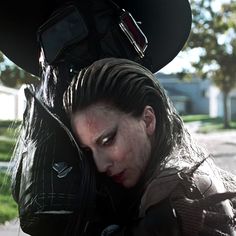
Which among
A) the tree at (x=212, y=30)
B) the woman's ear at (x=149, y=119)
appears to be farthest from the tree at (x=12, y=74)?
the tree at (x=212, y=30)

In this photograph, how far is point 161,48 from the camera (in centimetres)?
166

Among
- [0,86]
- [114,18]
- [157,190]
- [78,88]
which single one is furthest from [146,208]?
[0,86]

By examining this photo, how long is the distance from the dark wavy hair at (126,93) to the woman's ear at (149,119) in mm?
11

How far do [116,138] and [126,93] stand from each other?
0.12m

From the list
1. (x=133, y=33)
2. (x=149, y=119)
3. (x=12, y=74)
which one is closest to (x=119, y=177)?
(x=149, y=119)

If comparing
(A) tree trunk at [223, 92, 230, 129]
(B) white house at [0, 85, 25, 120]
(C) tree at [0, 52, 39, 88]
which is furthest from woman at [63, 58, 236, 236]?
(A) tree trunk at [223, 92, 230, 129]

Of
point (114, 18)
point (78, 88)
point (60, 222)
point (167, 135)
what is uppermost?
point (114, 18)

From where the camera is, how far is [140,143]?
4.19 ft

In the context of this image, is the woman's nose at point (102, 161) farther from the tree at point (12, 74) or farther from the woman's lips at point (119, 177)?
the tree at point (12, 74)

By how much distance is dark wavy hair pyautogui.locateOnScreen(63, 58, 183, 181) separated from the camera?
4.16 ft

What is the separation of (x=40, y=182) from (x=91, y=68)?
1.05 feet

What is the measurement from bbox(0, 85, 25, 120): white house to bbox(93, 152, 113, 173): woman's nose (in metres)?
0.28

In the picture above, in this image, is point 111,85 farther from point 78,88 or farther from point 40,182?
point 40,182

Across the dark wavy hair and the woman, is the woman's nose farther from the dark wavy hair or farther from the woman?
the dark wavy hair
